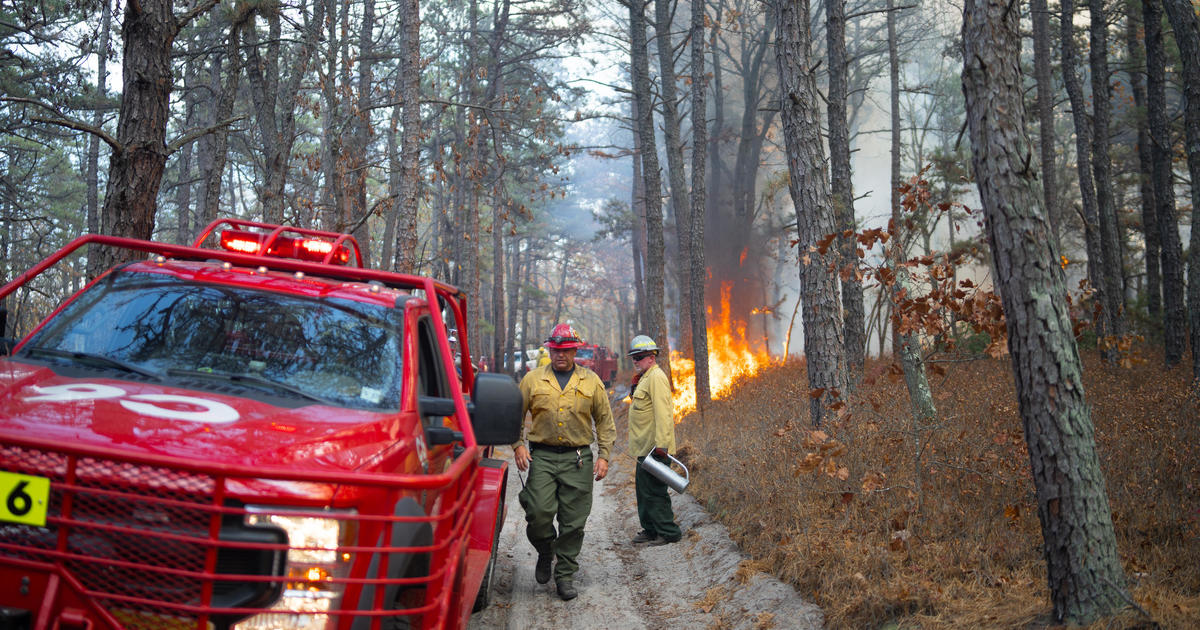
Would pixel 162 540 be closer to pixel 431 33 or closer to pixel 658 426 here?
pixel 658 426

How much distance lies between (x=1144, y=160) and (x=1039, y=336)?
1714 centimetres

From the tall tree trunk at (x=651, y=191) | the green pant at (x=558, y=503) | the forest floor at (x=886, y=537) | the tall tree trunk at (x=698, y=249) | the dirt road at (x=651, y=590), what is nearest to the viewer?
the forest floor at (x=886, y=537)

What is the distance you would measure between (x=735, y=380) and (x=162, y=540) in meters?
19.7

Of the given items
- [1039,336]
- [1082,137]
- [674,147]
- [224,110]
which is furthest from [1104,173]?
[224,110]

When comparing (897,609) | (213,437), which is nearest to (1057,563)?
(897,609)

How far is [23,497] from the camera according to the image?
9.16 feet

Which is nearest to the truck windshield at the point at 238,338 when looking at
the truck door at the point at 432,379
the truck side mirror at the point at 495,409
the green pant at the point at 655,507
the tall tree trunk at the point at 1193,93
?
the truck door at the point at 432,379

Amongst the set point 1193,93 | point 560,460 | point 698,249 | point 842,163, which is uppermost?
point 842,163

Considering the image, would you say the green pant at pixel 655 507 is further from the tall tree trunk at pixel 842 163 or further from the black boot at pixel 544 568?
the tall tree trunk at pixel 842 163

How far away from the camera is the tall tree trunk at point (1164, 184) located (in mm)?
13750

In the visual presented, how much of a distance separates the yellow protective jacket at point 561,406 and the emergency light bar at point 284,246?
78.2 inches

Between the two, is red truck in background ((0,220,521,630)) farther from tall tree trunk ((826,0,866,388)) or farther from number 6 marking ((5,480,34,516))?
tall tree trunk ((826,0,866,388))

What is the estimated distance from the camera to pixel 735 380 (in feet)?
71.8

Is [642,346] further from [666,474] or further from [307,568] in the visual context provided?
[307,568]
